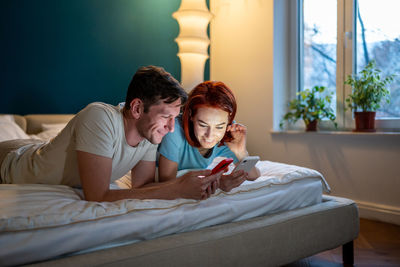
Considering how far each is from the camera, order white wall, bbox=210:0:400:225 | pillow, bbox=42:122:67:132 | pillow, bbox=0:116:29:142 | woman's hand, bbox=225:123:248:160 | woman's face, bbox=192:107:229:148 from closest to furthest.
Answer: woman's face, bbox=192:107:229:148, woman's hand, bbox=225:123:248:160, pillow, bbox=0:116:29:142, white wall, bbox=210:0:400:225, pillow, bbox=42:122:67:132

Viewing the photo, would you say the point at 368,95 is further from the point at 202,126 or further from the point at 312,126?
the point at 202,126

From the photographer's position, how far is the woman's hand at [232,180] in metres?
1.38

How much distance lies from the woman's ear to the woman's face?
0.30m

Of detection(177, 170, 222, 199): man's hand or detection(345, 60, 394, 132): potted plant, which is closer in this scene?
detection(177, 170, 222, 199): man's hand

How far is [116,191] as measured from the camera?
4.17 feet

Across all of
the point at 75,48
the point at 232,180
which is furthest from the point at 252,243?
the point at 75,48

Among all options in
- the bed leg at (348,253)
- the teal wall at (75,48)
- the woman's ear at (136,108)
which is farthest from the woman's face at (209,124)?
the teal wall at (75,48)

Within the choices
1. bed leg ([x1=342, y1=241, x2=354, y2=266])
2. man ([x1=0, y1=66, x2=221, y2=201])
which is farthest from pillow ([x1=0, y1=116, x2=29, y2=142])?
bed leg ([x1=342, y1=241, x2=354, y2=266])

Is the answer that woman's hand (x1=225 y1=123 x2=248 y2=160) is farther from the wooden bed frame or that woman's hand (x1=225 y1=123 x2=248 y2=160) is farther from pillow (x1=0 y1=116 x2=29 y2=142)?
pillow (x1=0 y1=116 x2=29 y2=142)

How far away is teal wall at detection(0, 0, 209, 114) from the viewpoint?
3.11 meters

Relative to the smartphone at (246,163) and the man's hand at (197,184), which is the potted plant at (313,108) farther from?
the man's hand at (197,184)

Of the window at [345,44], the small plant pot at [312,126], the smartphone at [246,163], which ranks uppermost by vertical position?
the window at [345,44]

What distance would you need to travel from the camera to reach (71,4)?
338 cm

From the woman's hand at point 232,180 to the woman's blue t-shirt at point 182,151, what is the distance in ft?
0.83
